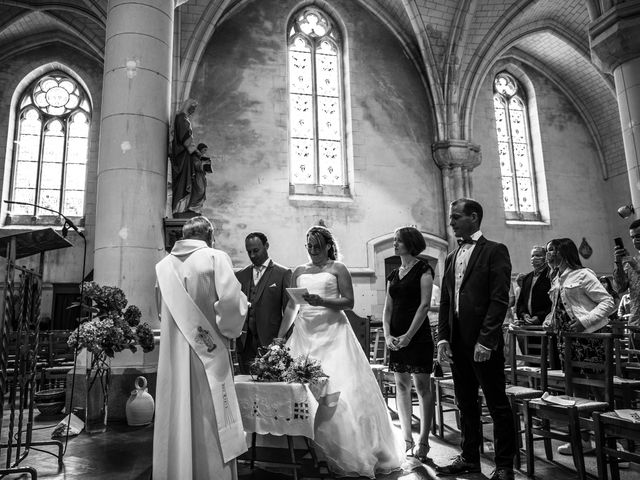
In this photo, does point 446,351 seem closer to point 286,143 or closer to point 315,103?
point 286,143

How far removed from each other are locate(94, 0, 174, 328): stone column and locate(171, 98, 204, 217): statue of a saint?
355 mm

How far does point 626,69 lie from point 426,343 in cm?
566

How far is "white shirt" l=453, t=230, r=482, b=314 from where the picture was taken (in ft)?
10.4

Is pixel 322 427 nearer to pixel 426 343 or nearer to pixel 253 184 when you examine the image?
pixel 426 343

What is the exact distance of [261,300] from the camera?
158 inches

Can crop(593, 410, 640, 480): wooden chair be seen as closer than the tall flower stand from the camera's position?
Yes

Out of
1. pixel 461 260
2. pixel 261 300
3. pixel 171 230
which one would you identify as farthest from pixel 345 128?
pixel 461 260

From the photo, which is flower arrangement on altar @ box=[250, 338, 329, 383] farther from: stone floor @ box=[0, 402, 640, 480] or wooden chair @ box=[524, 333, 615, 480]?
wooden chair @ box=[524, 333, 615, 480]

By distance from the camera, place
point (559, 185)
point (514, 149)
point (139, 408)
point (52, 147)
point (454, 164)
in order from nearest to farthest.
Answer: point (139, 408)
point (454, 164)
point (52, 147)
point (559, 185)
point (514, 149)

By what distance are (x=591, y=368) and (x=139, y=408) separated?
3.69 m

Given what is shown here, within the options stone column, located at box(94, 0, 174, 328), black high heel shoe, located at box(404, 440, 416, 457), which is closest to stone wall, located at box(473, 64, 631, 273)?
stone column, located at box(94, 0, 174, 328)

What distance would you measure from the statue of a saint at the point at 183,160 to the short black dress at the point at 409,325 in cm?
344

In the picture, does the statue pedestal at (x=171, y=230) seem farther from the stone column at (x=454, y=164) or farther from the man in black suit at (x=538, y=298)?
the stone column at (x=454, y=164)

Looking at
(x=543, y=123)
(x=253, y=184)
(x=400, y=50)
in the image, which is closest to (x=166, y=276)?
(x=253, y=184)
